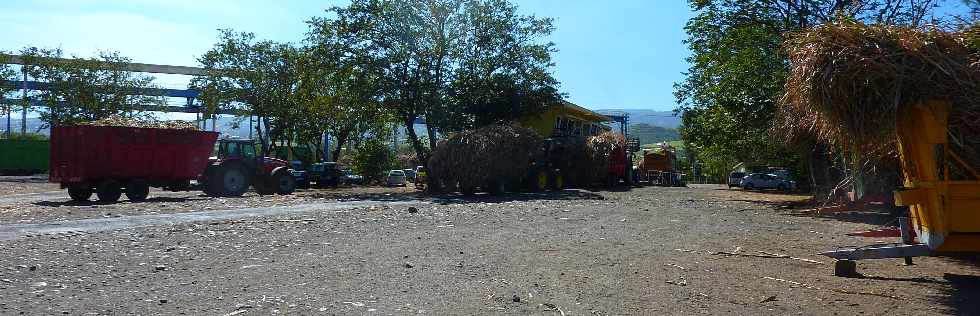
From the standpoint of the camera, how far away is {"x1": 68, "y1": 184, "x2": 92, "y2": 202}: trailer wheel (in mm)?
23375

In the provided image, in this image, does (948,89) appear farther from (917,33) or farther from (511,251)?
(511,251)

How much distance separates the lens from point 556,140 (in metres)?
38.6

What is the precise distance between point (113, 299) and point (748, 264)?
7300 millimetres

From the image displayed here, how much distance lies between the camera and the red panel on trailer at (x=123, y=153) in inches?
899

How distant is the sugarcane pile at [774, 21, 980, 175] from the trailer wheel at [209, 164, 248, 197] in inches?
916

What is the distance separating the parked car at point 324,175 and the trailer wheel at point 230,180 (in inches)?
507

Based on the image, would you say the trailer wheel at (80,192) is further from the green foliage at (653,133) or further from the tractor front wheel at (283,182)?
the green foliage at (653,133)

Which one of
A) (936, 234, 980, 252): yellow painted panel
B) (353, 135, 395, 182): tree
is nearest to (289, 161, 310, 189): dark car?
(353, 135, 395, 182): tree

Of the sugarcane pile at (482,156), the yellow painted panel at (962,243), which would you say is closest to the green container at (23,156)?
the sugarcane pile at (482,156)

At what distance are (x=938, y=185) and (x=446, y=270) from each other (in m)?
5.16

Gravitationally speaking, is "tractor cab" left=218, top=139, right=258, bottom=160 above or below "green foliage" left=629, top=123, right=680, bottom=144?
below

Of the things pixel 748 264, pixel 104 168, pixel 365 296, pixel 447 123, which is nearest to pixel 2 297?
pixel 365 296

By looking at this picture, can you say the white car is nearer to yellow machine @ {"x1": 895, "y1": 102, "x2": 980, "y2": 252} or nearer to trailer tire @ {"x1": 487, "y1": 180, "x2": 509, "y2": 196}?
trailer tire @ {"x1": 487, "y1": 180, "x2": 509, "y2": 196}

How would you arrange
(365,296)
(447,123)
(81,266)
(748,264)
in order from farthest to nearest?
(447,123) < (748,264) < (81,266) < (365,296)
